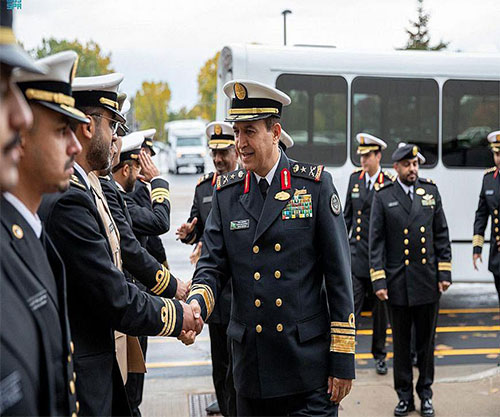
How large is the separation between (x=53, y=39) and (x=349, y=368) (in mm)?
34697

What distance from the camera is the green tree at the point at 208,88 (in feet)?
161

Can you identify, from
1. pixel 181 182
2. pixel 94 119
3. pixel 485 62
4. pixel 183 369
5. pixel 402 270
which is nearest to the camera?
pixel 94 119

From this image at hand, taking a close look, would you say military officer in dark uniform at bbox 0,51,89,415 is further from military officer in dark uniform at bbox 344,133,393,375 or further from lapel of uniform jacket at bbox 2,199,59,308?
military officer in dark uniform at bbox 344,133,393,375

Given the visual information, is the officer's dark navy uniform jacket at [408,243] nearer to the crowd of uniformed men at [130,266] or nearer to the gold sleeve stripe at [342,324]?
the crowd of uniformed men at [130,266]

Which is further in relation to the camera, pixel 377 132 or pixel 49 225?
pixel 377 132

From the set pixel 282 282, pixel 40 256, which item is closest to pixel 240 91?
pixel 282 282

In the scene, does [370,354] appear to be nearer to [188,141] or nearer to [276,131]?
[276,131]

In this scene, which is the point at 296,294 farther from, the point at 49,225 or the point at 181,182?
the point at 181,182

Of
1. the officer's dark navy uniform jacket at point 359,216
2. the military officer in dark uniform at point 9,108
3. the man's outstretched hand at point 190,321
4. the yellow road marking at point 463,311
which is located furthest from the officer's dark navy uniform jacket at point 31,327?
the yellow road marking at point 463,311

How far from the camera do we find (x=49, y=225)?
271 centimetres

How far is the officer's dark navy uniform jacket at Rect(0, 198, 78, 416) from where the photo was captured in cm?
184

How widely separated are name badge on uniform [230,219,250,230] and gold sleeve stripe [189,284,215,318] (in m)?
0.36

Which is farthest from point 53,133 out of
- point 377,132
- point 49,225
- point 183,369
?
point 377,132

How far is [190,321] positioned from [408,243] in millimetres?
3076
